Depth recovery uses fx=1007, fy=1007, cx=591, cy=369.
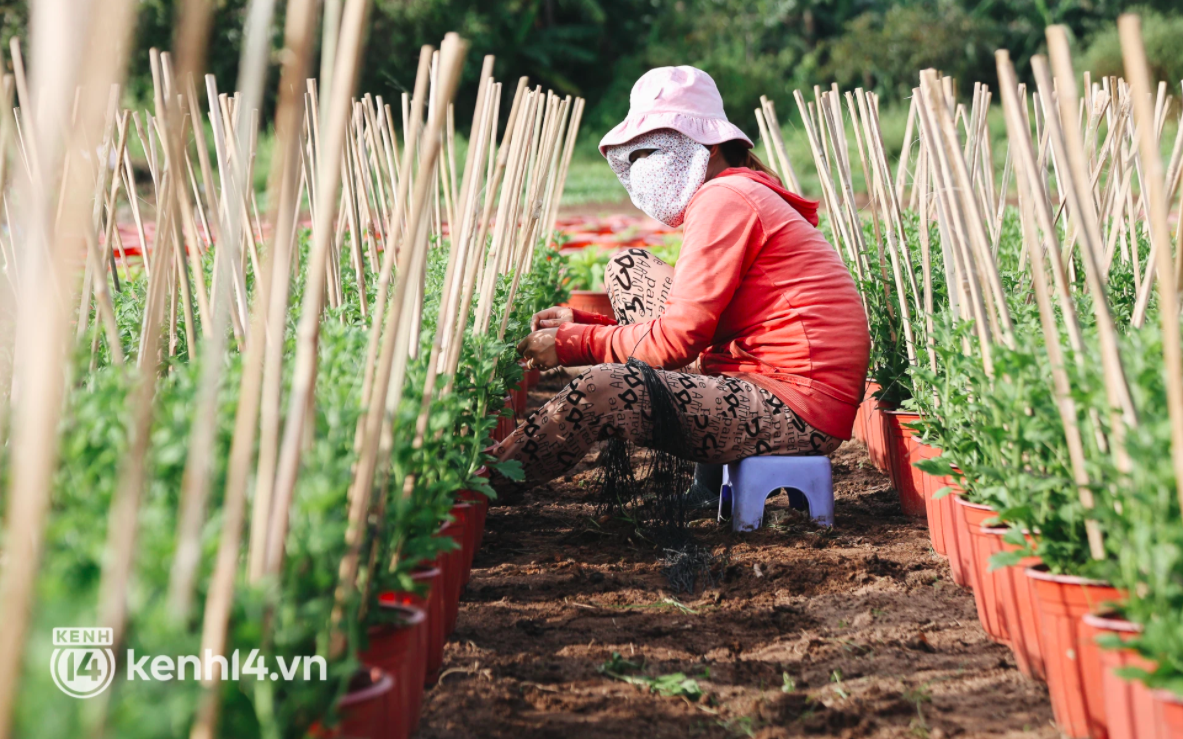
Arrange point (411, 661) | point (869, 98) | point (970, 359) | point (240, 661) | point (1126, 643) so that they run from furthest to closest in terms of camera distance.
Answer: point (869, 98) < point (970, 359) < point (411, 661) < point (1126, 643) < point (240, 661)

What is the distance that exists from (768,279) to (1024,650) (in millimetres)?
1224

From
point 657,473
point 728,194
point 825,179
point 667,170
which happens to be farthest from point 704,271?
point 825,179

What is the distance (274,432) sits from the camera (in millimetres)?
1189

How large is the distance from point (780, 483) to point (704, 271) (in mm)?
627

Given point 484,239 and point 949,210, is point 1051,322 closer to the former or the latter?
point 949,210

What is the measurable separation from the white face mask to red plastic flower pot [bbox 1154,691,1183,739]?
1814 mm

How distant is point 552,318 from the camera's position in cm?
314

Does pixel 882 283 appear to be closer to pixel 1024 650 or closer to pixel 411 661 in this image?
pixel 1024 650

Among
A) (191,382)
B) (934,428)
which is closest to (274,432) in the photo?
(191,382)

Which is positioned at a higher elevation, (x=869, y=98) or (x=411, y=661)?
(x=869, y=98)

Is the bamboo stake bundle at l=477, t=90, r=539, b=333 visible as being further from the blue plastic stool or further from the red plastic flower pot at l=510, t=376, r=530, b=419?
the red plastic flower pot at l=510, t=376, r=530, b=419

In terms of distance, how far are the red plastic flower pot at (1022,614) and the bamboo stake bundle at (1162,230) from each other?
0.50 m

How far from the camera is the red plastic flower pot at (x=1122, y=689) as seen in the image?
134cm

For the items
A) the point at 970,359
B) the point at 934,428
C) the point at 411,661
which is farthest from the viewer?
the point at 934,428
